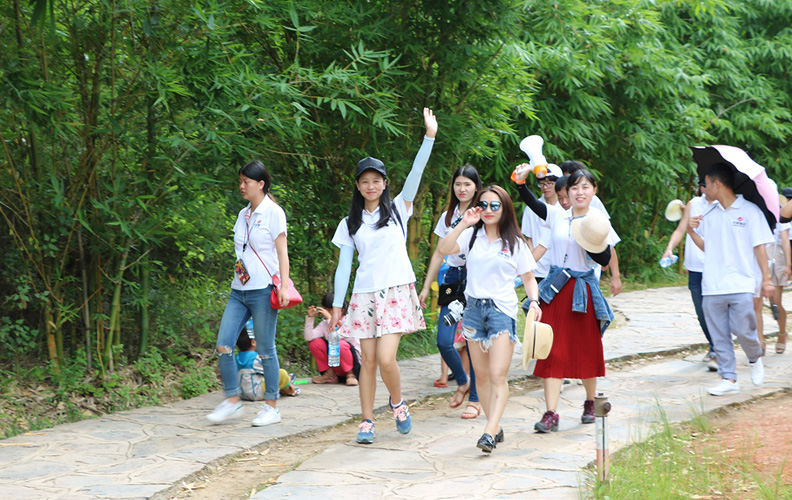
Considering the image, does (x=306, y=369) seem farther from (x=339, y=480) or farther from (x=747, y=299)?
(x=747, y=299)

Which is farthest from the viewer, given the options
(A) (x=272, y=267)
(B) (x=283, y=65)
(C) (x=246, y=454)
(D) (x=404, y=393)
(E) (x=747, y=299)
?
(B) (x=283, y=65)

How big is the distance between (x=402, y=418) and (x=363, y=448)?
0.34 metres

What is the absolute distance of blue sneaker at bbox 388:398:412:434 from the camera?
4.82 m

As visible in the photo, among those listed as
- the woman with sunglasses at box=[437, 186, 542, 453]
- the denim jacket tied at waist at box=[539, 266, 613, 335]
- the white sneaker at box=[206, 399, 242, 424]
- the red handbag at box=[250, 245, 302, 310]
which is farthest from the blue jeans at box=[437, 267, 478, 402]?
the white sneaker at box=[206, 399, 242, 424]

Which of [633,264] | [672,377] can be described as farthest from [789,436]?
[633,264]

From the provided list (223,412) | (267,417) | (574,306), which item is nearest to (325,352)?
(267,417)

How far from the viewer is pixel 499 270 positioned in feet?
14.7

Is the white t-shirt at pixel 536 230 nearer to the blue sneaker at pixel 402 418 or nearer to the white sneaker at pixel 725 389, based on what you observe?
the white sneaker at pixel 725 389

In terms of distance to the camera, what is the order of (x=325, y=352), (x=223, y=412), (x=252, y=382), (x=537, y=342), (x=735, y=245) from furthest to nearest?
1. (x=325, y=352)
2. (x=252, y=382)
3. (x=735, y=245)
4. (x=223, y=412)
5. (x=537, y=342)

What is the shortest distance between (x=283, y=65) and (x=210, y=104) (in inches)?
51.2

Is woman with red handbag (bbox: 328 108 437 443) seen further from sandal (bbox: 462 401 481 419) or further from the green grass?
the green grass

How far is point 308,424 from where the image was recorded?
5.11 meters

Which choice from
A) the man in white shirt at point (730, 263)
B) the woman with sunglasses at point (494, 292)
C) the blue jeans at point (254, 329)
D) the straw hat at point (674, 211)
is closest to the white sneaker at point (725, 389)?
the man in white shirt at point (730, 263)

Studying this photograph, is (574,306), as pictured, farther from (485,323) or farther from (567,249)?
(485,323)
